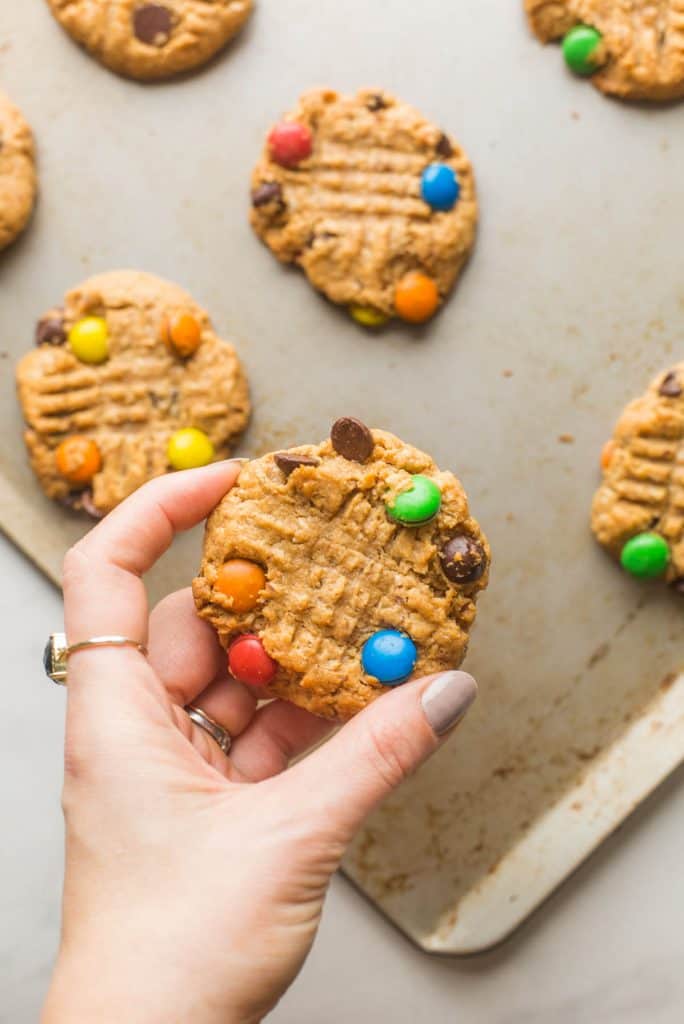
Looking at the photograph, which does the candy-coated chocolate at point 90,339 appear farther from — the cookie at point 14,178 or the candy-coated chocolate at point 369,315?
the candy-coated chocolate at point 369,315

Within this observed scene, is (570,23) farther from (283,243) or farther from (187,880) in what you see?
(187,880)

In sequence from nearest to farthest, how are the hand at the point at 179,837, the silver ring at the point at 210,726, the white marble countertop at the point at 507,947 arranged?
the hand at the point at 179,837 → the silver ring at the point at 210,726 → the white marble countertop at the point at 507,947

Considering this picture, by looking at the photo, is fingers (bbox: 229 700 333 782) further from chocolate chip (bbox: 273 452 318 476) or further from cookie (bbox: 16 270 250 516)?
cookie (bbox: 16 270 250 516)

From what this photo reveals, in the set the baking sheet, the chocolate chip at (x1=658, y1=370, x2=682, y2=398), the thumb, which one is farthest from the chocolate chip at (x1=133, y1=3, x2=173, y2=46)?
the thumb

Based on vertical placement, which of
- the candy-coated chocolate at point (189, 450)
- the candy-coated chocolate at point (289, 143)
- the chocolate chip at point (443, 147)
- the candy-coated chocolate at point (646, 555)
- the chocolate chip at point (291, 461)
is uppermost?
the chocolate chip at point (443, 147)

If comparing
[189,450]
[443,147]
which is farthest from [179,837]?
[443,147]

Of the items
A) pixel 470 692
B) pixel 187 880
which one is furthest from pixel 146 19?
pixel 187 880

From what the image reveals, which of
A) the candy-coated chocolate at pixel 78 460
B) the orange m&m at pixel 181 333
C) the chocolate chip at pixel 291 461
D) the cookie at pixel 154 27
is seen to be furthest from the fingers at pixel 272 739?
the cookie at pixel 154 27
